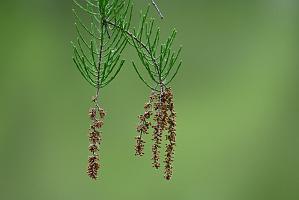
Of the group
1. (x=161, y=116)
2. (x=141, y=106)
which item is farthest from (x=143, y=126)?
(x=141, y=106)

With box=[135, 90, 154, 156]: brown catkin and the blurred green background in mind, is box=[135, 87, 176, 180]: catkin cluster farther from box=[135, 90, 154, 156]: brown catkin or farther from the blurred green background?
the blurred green background

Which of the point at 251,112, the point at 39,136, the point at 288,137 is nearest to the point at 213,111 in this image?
the point at 251,112

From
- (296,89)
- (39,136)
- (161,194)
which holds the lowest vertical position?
(161,194)

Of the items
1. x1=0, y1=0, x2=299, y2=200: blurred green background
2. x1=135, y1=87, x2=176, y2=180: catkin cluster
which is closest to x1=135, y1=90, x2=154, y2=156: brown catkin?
x1=135, y1=87, x2=176, y2=180: catkin cluster

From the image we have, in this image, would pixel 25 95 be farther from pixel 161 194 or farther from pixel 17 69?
pixel 161 194

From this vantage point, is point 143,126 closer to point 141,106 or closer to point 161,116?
point 161,116

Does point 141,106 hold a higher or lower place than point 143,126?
higher

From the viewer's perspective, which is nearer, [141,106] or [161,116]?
[161,116]

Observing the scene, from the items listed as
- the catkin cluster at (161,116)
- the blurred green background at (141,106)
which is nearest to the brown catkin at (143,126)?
the catkin cluster at (161,116)

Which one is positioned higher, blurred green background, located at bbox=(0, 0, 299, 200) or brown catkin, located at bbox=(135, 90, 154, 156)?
blurred green background, located at bbox=(0, 0, 299, 200)
